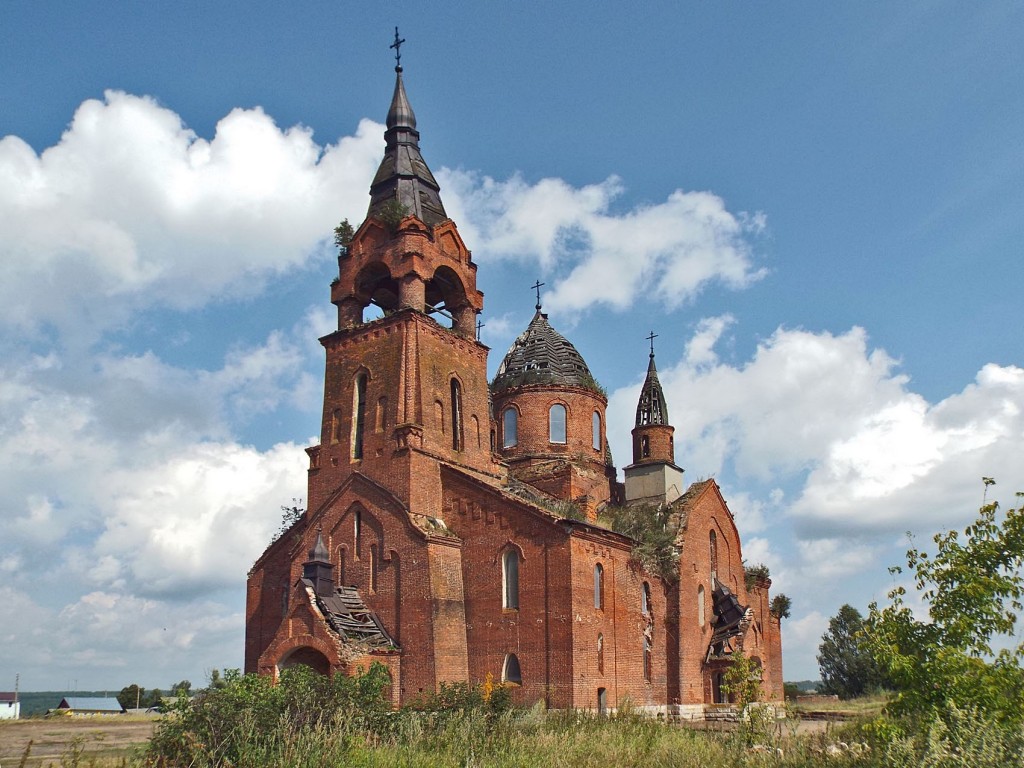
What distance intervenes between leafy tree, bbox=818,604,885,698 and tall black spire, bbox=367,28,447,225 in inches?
1518

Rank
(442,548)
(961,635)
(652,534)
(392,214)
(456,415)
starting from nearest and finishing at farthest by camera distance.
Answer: (961,635)
(442,548)
(456,415)
(392,214)
(652,534)

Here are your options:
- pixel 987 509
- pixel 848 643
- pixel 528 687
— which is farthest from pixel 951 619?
pixel 848 643

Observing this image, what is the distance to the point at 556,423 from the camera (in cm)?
4050

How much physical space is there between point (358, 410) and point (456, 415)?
3286 mm

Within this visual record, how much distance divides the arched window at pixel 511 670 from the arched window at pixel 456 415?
712 centimetres

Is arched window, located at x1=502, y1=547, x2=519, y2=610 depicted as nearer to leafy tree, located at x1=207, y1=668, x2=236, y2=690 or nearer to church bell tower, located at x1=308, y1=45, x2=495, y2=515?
church bell tower, located at x1=308, y1=45, x2=495, y2=515

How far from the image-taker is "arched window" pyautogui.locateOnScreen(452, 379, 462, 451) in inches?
1224

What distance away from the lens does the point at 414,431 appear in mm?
28547

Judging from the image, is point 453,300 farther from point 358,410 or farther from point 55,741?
point 55,741

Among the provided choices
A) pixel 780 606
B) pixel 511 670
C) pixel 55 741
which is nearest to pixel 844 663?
pixel 780 606

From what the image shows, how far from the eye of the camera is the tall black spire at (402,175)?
32469 millimetres

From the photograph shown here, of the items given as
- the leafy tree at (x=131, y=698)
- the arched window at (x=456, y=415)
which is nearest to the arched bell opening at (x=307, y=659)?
the arched window at (x=456, y=415)

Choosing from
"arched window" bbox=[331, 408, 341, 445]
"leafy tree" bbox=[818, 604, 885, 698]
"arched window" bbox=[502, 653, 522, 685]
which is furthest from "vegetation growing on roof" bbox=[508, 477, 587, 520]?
"leafy tree" bbox=[818, 604, 885, 698]

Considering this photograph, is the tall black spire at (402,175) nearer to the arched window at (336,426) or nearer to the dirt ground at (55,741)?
the arched window at (336,426)
